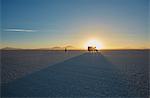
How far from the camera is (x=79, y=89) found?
864cm

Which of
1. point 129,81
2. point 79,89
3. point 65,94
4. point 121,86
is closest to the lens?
point 65,94

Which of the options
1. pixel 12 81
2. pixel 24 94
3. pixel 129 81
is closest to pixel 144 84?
pixel 129 81

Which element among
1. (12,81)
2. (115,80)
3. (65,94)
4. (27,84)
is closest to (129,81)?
(115,80)

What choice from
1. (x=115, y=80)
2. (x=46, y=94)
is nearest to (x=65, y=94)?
(x=46, y=94)

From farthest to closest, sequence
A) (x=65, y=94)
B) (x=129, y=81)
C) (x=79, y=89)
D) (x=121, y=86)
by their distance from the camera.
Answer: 1. (x=129, y=81)
2. (x=121, y=86)
3. (x=79, y=89)
4. (x=65, y=94)

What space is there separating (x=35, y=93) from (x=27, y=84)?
1.77 meters

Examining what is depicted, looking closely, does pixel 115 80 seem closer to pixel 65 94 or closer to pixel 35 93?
pixel 65 94

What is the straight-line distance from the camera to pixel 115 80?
1055cm

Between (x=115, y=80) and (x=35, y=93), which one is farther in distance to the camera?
(x=115, y=80)

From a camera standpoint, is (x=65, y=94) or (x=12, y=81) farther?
(x=12, y=81)

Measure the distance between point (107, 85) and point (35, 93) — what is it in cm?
358

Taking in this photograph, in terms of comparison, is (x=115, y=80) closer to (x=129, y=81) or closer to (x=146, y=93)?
(x=129, y=81)

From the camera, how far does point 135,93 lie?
26.5 feet

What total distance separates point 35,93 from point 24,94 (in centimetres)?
46
